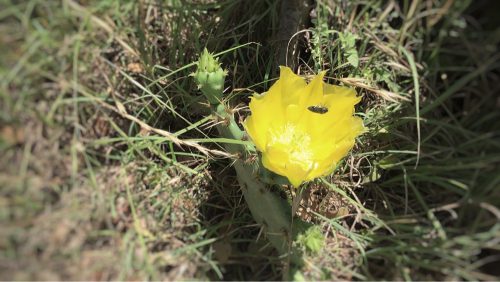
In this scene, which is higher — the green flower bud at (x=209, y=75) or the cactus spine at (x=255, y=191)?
the green flower bud at (x=209, y=75)

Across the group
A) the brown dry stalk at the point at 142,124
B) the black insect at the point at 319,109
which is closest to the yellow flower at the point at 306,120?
the black insect at the point at 319,109

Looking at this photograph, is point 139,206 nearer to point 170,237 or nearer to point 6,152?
point 170,237

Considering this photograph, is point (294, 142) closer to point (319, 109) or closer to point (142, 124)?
point (319, 109)

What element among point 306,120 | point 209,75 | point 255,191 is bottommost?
point 255,191

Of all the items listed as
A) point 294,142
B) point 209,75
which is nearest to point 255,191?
point 294,142

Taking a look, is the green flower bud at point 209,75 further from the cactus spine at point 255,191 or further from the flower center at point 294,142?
the flower center at point 294,142

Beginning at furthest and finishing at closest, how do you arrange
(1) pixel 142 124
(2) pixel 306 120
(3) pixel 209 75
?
1. (1) pixel 142 124
2. (2) pixel 306 120
3. (3) pixel 209 75

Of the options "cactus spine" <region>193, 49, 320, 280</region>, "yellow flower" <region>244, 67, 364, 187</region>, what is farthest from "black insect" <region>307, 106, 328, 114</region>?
"cactus spine" <region>193, 49, 320, 280</region>
